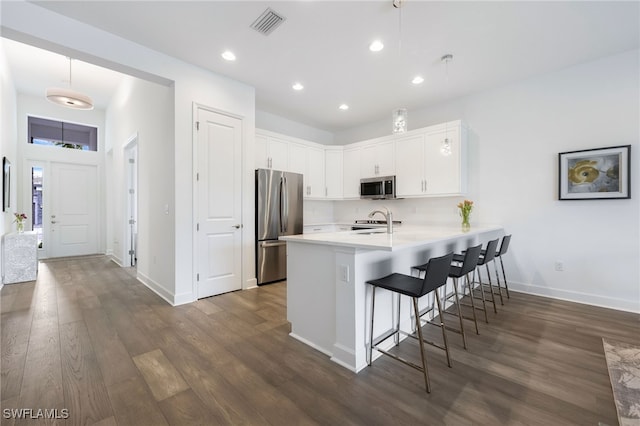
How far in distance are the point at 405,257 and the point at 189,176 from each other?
2779mm

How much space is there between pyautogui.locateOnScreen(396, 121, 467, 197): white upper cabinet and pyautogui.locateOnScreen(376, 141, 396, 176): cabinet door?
108 mm

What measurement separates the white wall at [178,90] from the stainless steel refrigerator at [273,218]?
14 centimetres

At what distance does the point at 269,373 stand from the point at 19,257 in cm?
504

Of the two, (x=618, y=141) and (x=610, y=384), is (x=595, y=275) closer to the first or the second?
(x=618, y=141)

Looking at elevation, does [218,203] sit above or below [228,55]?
below

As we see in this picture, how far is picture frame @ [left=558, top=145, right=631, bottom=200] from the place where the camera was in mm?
3095

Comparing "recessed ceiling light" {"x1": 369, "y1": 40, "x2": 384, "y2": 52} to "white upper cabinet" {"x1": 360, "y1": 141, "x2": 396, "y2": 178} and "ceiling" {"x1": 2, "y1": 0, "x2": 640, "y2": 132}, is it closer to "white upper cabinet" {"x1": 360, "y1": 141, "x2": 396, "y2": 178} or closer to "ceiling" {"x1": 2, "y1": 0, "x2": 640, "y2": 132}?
"ceiling" {"x1": 2, "y1": 0, "x2": 640, "y2": 132}

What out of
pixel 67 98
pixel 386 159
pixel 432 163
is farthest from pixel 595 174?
pixel 67 98

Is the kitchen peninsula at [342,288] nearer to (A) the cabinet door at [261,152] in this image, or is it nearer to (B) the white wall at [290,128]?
(A) the cabinet door at [261,152]

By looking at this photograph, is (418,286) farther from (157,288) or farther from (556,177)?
(157,288)

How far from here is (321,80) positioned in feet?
12.5

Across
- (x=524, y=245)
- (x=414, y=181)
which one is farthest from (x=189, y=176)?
(x=524, y=245)

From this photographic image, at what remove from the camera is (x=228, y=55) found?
318 cm

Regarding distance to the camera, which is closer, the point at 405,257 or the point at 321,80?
the point at 405,257
